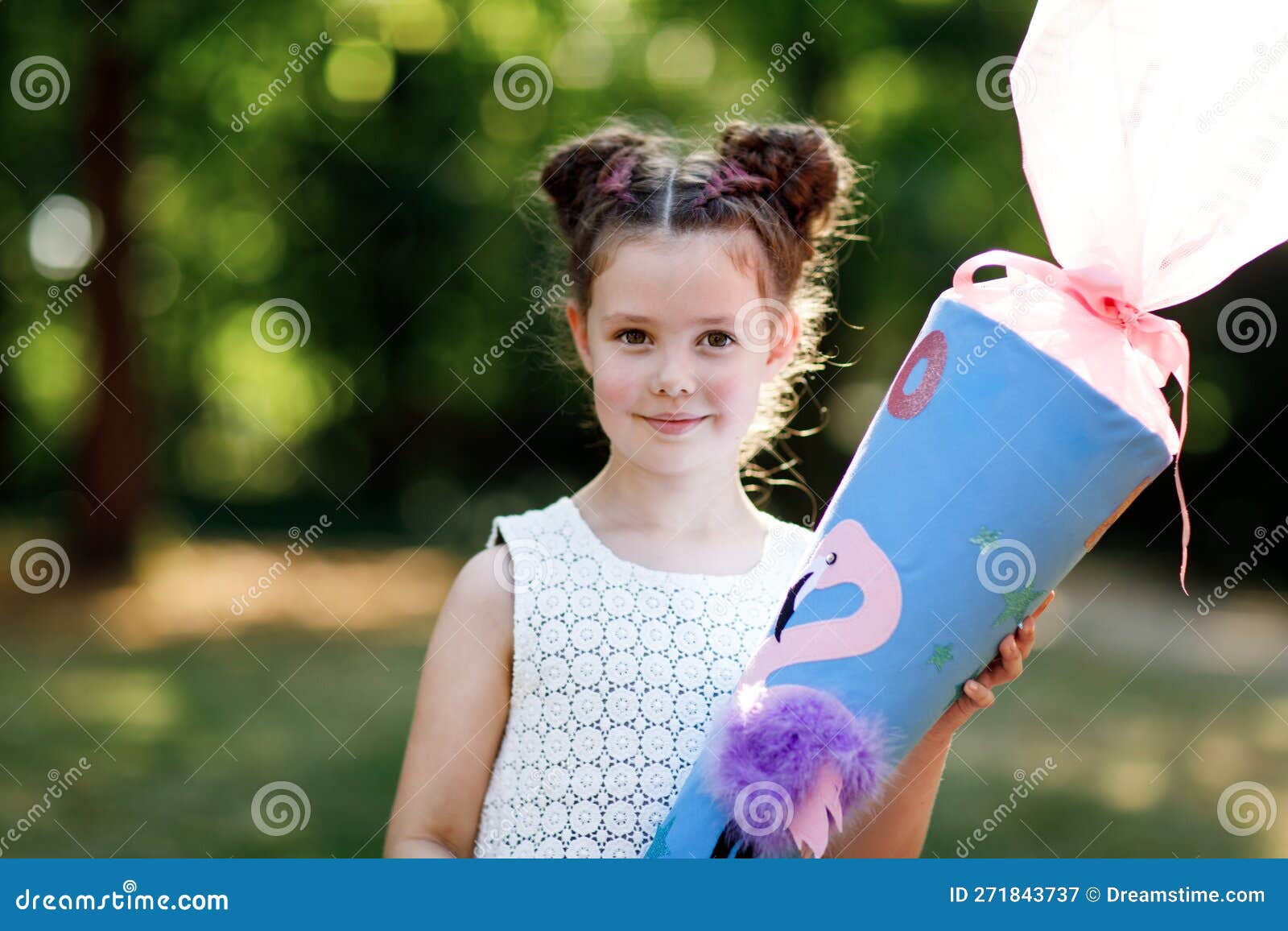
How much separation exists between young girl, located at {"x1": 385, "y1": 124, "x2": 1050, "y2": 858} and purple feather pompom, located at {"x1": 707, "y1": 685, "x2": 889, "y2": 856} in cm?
24

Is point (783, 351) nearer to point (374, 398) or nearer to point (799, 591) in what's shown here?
point (799, 591)

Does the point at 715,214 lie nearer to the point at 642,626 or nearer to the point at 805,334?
the point at 805,334

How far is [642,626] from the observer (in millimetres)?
2035

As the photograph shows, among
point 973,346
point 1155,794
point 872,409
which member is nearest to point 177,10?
point 872,409

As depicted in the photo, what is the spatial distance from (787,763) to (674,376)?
2.01 ft

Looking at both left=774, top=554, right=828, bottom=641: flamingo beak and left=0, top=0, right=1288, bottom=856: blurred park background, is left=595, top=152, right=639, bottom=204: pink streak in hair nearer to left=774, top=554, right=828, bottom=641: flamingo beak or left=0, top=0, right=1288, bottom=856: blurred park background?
left=774, top=554, right=828, bottom=641: flamingo beak

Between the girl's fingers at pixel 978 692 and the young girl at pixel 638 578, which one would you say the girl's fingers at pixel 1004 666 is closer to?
the girl's fingers at pixel 978 692

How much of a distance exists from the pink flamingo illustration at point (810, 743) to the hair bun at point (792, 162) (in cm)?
72

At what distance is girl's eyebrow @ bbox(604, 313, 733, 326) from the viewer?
1938 mm

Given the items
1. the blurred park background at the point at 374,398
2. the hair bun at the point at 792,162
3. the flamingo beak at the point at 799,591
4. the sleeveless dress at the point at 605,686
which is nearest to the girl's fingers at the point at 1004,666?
the flamingo beak at the point at 799,591

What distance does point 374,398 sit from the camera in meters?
15.6

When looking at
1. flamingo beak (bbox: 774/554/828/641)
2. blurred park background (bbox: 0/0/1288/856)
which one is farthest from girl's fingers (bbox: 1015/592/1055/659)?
blurred park background (bbox: 0/0/1288/856)

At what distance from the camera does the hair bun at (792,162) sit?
213 cm

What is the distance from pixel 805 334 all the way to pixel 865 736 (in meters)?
1.02
